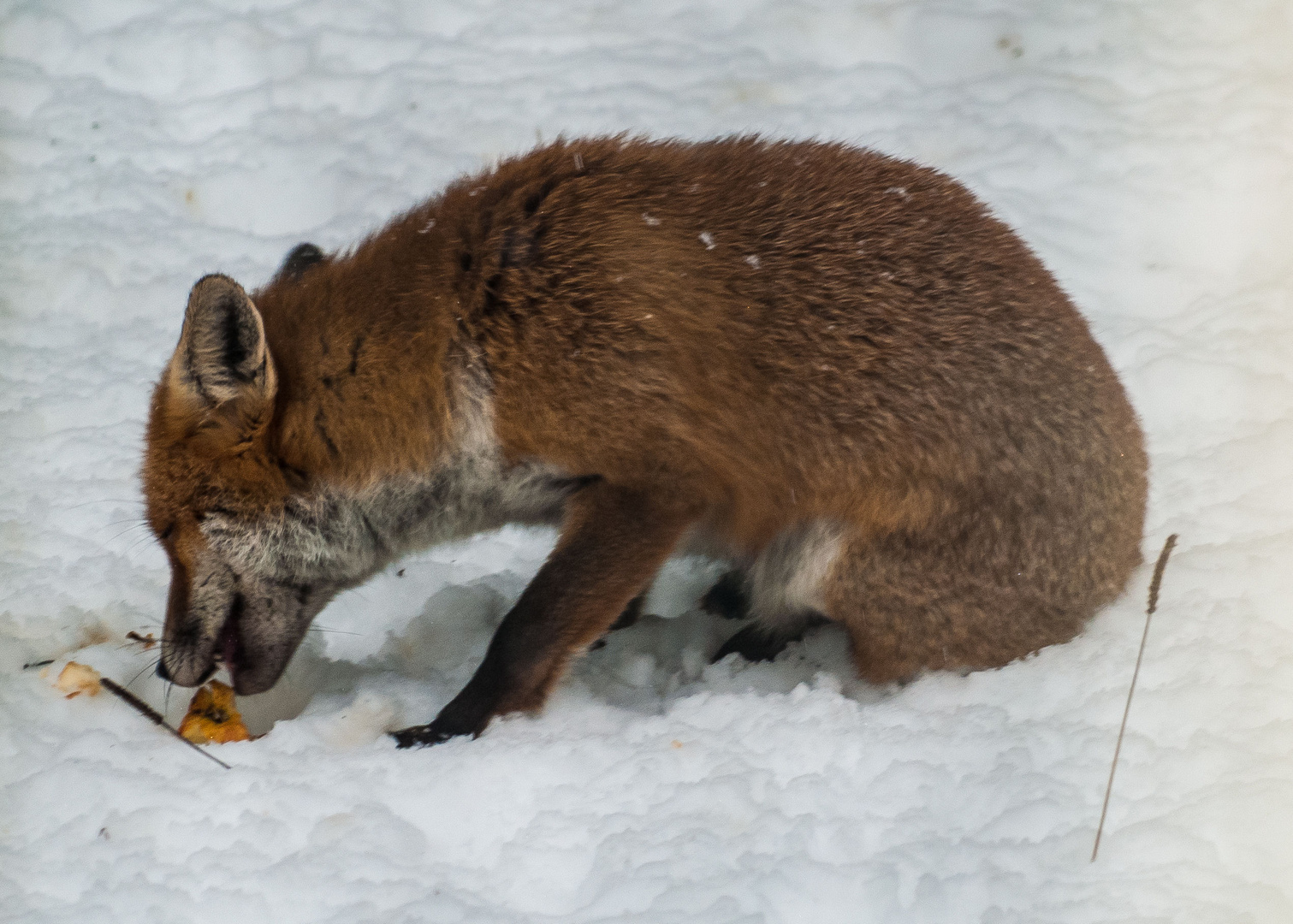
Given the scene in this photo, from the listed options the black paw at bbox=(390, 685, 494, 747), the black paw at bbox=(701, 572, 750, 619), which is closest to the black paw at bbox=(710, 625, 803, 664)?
the black paw at bbox=(701, 572, 750, 619)

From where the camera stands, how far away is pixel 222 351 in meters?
2.02

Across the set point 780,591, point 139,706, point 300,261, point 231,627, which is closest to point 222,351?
point 300,261

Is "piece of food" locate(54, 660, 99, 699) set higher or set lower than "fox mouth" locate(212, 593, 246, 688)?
lower

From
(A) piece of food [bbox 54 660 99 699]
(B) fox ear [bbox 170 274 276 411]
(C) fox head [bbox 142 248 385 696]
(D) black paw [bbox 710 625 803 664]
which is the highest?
(B) fox ear [bbox 170 274 276 411]

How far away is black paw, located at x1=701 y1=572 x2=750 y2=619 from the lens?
2.95 meters

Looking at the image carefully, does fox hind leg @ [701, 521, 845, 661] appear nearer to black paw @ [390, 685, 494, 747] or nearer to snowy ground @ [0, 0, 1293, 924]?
snowy ground @ [0, 0, 1293, 924]

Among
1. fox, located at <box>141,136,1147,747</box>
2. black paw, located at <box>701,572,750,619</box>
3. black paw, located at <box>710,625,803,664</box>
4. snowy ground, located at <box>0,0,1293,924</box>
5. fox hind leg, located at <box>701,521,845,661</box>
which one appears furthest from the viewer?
black paw, located at <box>701,572,750,619</box>

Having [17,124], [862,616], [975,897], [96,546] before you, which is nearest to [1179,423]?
[862,616]

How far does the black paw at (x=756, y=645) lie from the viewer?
277cm

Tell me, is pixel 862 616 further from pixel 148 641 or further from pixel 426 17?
pixel 426 17

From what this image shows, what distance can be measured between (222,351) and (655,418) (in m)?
0.90

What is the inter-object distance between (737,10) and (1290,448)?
275cm

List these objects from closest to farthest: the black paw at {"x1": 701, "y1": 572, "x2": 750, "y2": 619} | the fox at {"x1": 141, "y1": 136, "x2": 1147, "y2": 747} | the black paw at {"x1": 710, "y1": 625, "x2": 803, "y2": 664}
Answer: the fox at {"x1": 141, "y1": 136, "x2": 1147, "y2": 747}
the black paw at {"x1": 710, "y1": 625, "x2": 803, "y2": 664}
the black paw at {"x1": 701, "y1": 572, "x2": 750, "y2": 619}

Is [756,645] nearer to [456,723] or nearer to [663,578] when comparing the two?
[663,578]
